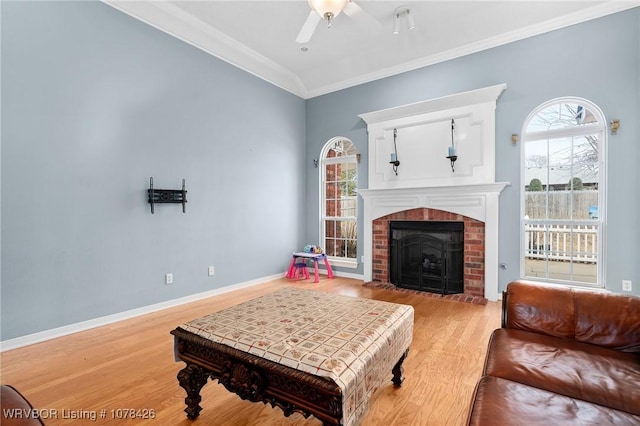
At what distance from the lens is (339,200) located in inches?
215

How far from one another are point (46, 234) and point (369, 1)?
13.5ft

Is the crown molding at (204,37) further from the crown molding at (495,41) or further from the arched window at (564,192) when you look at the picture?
the arched window at (564,192)

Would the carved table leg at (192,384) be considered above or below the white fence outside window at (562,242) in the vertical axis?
below

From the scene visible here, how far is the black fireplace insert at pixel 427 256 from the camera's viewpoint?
4145mm

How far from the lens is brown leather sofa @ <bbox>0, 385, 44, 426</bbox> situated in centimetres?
82

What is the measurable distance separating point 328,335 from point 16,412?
1.13 meters

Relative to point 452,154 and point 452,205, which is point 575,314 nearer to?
point 452,205

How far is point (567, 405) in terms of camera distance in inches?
43.0

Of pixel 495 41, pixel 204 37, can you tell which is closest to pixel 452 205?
pixel 495 41

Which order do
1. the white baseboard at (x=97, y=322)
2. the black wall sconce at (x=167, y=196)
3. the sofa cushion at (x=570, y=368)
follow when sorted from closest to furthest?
the sofa cushion at (x=570, y=368) → the white baseboard at (x=97, y=322) → the black wall sconce at (x=167, y=196)

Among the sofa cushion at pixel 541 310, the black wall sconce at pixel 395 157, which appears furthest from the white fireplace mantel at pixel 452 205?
the sofa cushion at pixel 541 310

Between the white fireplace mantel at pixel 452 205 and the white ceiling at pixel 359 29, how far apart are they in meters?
1.88

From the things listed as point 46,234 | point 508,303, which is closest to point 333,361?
point 508,303

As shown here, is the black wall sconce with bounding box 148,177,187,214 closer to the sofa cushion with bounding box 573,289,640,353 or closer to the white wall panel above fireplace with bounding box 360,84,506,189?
the white wall panel above fireplace with bounding box 360,84,506,189
